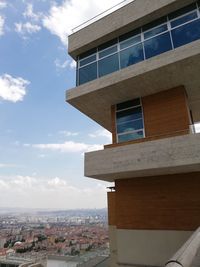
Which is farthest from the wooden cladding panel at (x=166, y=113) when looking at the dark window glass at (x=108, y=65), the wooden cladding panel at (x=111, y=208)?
the wooden cladding panel at (x=111, y=208)

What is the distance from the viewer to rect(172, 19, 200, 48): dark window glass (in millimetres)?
8117

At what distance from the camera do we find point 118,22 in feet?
32.3

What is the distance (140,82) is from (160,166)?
3.55 metres

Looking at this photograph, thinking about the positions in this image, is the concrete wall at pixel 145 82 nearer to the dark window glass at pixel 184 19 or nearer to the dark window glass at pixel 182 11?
the dark window glass at pixel 184 19

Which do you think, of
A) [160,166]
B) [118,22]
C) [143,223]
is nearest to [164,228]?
[143,223]

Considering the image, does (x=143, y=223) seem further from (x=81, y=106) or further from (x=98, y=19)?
(x=98, y=19)

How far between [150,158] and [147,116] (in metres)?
2.53

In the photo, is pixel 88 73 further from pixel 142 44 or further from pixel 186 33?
pixel 186 33

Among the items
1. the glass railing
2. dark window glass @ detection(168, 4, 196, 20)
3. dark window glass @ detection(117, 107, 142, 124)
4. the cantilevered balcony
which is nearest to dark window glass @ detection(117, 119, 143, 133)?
dark window glass @ detection(117, 107, 142, 124)

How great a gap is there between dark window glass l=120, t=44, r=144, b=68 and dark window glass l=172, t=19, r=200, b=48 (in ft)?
4.57

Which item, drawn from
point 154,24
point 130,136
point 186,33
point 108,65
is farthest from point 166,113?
point 154,24

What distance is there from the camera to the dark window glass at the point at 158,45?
8.58 m

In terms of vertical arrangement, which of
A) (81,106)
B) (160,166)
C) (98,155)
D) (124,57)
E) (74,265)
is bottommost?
(74,265)

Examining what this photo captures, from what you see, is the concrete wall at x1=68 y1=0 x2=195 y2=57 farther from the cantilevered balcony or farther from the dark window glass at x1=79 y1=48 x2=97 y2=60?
the cantilevered balcony
